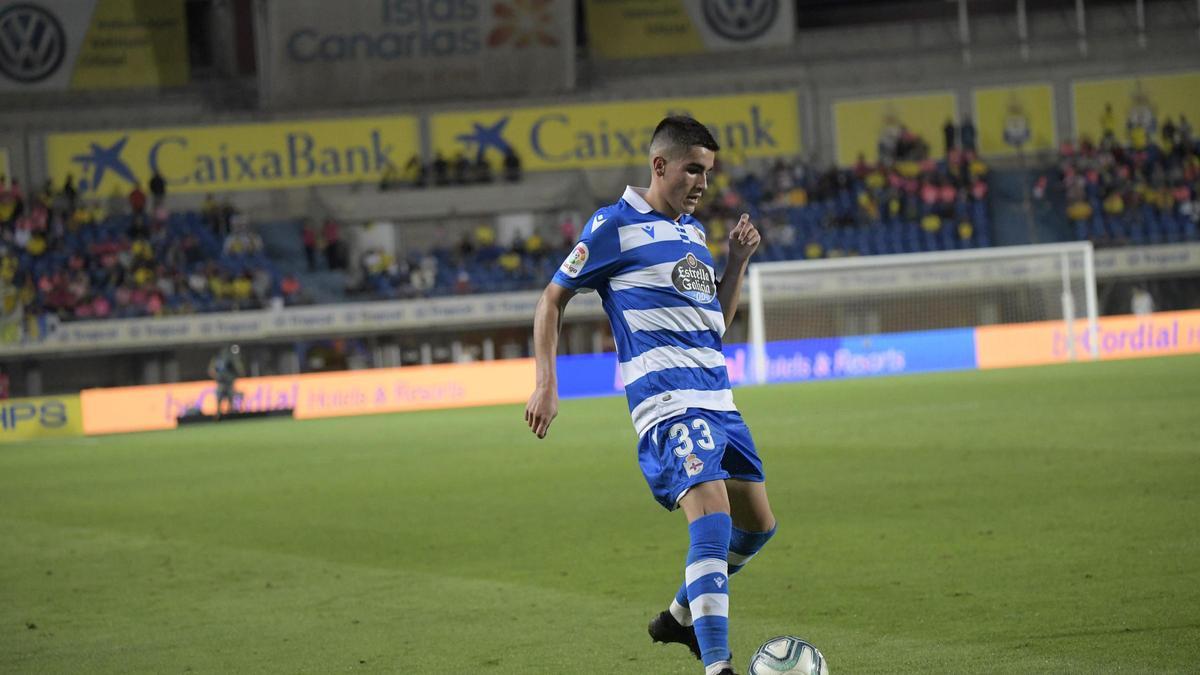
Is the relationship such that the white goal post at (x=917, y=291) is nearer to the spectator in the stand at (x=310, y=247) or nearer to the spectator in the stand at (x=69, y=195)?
the spectator in the stand at (x=310, y=247)

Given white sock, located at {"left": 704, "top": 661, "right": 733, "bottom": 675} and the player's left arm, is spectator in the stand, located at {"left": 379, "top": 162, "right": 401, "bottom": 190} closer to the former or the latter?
the player's left arm

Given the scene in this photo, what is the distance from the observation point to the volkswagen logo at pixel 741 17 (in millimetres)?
43406

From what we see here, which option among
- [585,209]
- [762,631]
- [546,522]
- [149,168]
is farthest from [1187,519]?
[149,168]

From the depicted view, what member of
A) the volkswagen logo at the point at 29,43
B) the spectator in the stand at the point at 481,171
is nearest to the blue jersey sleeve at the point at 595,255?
the spectator in the stand at the point at 481,171

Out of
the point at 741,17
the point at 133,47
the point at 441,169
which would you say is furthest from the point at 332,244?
the point at 741,17

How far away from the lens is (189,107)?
1672 inches

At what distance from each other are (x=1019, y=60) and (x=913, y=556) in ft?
125

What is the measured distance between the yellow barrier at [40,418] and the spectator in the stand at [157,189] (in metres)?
10.8

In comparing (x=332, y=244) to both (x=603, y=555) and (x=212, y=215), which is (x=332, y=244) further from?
(x=603, y=555)

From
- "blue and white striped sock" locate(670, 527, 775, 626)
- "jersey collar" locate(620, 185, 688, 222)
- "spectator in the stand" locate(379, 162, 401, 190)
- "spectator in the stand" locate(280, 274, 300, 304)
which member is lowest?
"blue and white striped sock" locate(670, 527, 775, 626)

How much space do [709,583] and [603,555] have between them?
15.1 feet

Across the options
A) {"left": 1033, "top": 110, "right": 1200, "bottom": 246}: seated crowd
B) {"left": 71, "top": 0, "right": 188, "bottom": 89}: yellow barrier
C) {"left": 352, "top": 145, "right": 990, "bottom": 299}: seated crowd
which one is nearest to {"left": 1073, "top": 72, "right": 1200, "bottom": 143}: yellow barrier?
{"left": 1033, "top": 110, "right": 1200, "bottom": 246}: seated crowd

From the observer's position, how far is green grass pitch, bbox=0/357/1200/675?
6.65 metres

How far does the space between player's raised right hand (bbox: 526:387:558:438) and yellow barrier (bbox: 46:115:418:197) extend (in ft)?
124
